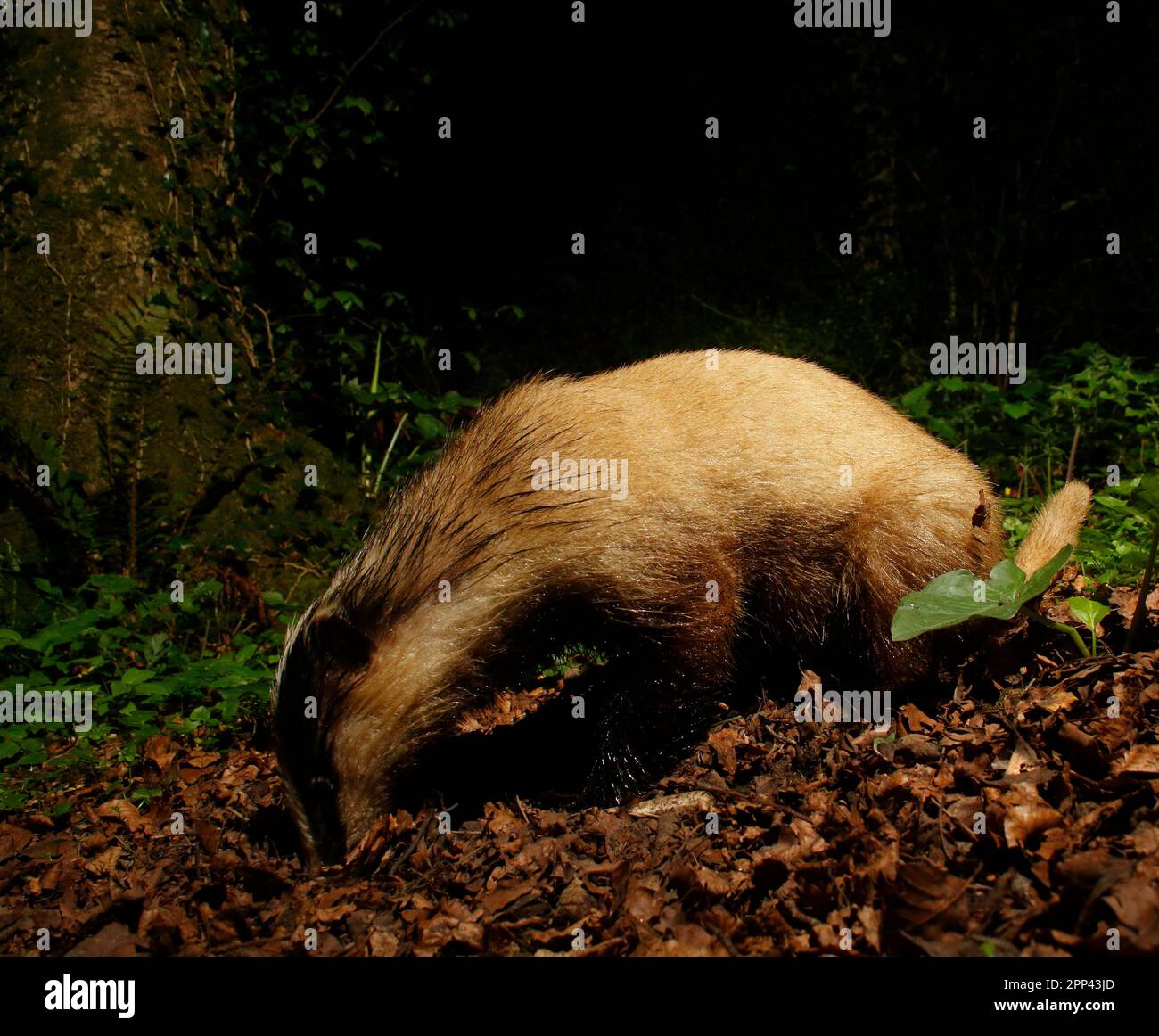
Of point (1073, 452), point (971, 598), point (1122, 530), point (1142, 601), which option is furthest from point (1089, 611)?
point (1073, 452)

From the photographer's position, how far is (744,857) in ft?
10.1

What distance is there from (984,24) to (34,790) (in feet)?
36.4

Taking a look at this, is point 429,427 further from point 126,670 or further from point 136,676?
point 136,676

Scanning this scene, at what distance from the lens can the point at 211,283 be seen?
20.4ft

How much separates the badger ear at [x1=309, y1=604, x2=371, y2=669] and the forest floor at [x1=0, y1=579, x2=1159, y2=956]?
76 cm

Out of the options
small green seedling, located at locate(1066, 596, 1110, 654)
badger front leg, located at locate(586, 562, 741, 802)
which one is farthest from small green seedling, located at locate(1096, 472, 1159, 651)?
badger front leg, located at locate(586, 562, 741, 802)

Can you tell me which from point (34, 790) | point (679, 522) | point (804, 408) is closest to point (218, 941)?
point (34, 790)

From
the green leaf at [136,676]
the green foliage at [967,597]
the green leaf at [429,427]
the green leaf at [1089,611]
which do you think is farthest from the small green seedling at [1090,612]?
the green leaf at [429,427]

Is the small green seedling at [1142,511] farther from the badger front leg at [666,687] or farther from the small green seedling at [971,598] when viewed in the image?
the badger front leg at [666,687]

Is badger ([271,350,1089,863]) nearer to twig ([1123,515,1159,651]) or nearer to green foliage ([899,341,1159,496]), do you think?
twig ([1123,515,1159,651])

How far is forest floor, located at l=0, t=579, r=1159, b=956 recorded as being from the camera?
2471 millimetres

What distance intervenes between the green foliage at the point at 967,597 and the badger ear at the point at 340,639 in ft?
7.43

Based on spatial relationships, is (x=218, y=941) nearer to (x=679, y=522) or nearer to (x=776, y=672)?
(x=679, y=522)

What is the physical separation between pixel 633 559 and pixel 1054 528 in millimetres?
2197
